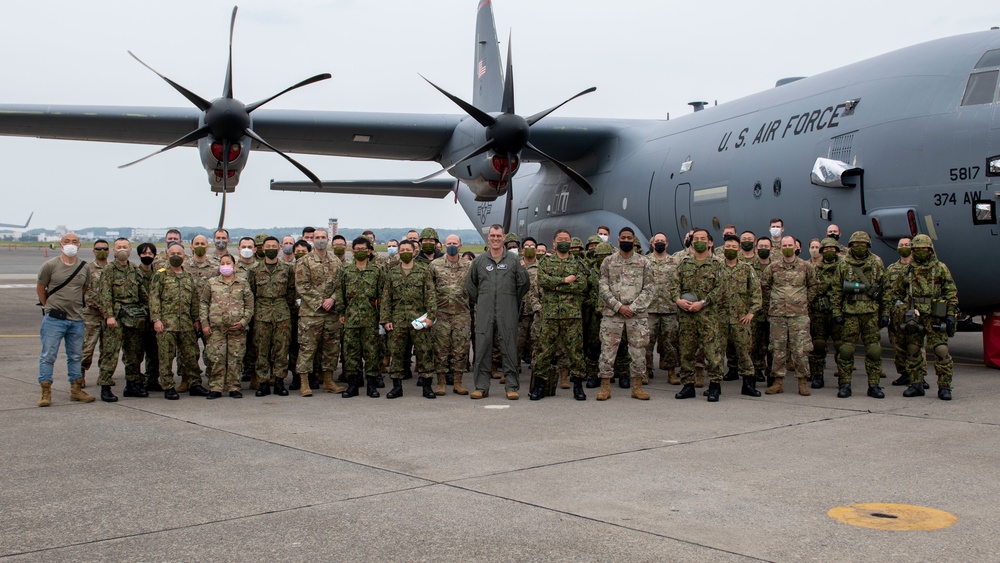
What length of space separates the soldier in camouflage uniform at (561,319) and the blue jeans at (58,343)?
4.21m

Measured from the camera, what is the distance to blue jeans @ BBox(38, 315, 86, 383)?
787 cm

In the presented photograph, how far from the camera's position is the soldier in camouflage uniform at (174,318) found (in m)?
8.48

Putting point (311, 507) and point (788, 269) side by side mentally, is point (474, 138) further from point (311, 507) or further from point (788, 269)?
point (311, 507)

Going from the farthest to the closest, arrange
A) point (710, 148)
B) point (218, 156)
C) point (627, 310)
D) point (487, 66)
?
1. point (487, 66)
2. point (218, 156)
3. point (710, 148)
4. point (627, 310)

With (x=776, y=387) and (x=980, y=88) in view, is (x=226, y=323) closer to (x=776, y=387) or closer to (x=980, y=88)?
(x=776, y=387)

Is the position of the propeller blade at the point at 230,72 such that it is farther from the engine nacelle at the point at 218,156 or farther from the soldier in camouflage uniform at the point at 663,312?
the soldier in camouflage uniform at the point at 663,312

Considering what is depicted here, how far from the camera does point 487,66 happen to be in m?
20.3

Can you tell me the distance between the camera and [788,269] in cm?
897

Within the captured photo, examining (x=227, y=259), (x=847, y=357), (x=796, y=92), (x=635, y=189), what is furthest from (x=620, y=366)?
(x=635, y=189)

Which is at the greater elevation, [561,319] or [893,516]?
[561,319]

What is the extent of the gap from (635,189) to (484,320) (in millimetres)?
6901

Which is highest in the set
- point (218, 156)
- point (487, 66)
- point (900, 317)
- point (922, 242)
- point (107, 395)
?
point (487, 66)

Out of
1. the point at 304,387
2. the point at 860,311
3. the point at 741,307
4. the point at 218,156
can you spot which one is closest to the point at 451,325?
the point at 304,387

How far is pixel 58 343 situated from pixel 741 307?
6.41 metres
